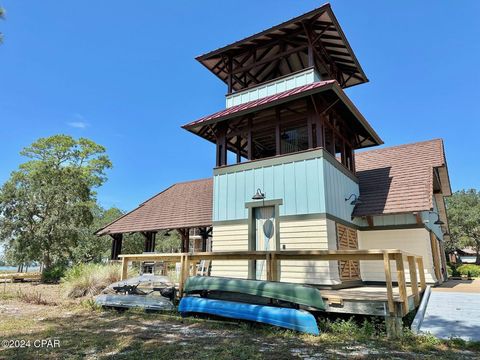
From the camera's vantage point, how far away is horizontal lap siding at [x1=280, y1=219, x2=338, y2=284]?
29.4 feet

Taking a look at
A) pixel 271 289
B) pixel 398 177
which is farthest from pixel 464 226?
pixel 271 289

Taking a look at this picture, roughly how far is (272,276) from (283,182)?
3.63m

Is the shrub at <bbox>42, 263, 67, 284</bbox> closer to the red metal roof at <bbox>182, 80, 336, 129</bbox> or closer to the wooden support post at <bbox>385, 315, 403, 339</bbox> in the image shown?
the red metal roof at <bbox>182, 80, 336, 129</bbox>

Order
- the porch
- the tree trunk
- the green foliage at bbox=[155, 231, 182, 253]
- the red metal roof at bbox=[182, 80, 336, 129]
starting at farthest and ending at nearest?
the green foliage at bbox=[155, 231, 182, 253] → the tree trunk → the red metal roof at bbox=[182, 80, 336, 129] → the porch

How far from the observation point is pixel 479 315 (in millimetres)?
6547

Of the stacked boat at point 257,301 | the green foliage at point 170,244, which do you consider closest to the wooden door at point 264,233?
the stacked boat at point 257,301

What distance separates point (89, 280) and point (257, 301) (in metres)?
7.11

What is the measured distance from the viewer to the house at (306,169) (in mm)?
9586

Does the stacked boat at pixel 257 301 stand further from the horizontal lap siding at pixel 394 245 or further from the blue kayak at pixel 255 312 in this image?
the horizontal lap siding at pixel 394 245

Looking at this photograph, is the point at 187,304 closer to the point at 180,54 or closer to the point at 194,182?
the point at 180,54

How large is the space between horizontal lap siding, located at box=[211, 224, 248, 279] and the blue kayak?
330 centimetres

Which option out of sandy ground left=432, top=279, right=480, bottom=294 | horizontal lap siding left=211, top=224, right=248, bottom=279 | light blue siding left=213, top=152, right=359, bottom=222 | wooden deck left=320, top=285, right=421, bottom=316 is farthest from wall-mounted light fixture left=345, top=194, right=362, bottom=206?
wooden deck left=320, top=285, right=421, bottom=316

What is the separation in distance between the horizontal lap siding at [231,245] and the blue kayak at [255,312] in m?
3.30

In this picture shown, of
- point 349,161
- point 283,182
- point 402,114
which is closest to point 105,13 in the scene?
point 283,182
